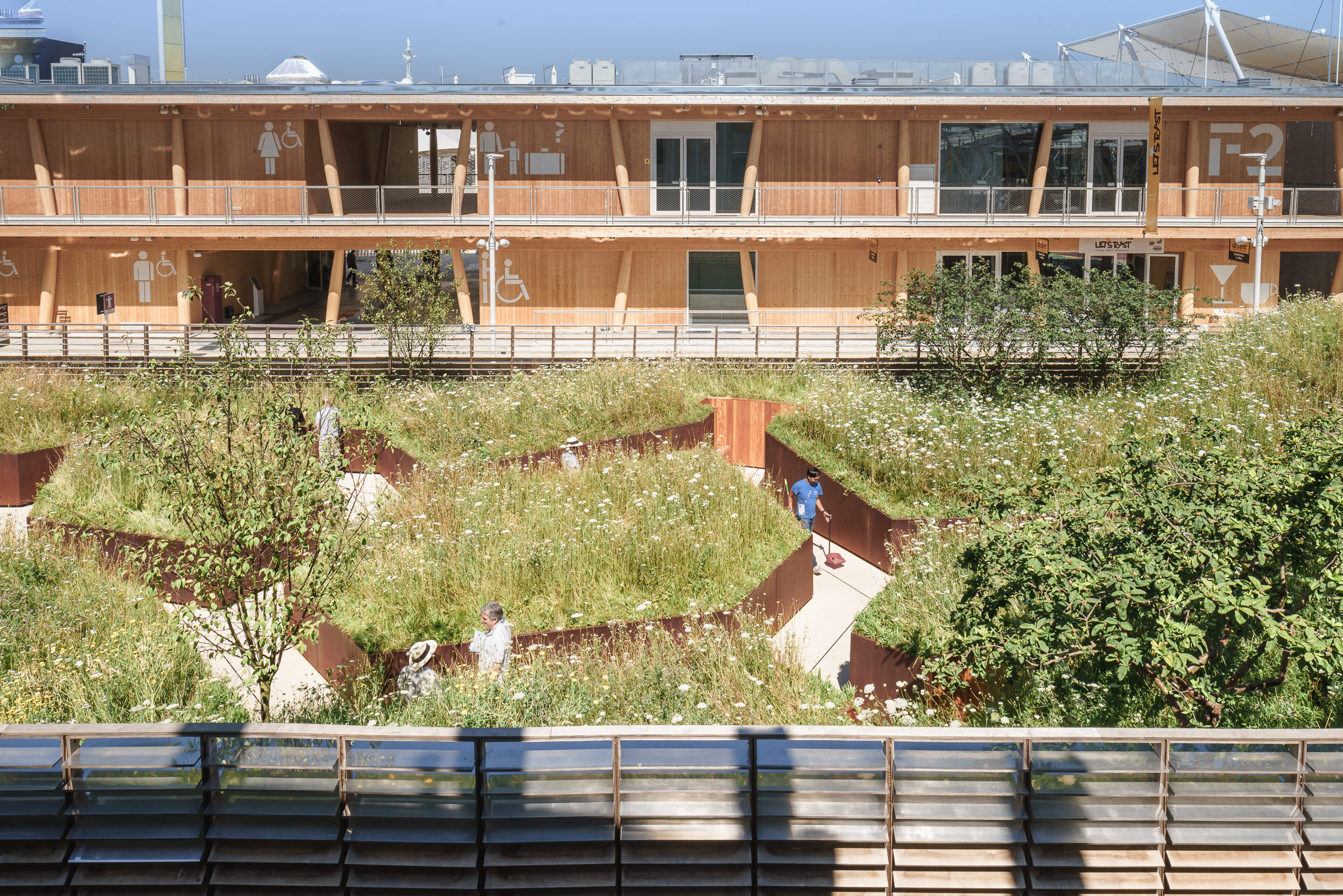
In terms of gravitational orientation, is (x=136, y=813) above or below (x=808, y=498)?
above

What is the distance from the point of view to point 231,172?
2855 centimetres

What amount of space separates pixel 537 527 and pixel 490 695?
5.19 meters

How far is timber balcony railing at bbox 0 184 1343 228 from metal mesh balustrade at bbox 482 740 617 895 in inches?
895

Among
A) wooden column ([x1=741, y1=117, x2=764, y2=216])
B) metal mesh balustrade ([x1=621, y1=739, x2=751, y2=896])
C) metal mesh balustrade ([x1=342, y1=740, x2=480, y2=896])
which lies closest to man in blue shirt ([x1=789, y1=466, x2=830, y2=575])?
metal mesh balustrade ([x1=621, y1=739, x2=751, y2=896])

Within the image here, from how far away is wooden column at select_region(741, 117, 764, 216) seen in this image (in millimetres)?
27734

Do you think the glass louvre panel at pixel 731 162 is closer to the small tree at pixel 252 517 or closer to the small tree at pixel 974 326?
the small tree at pixel 974 326

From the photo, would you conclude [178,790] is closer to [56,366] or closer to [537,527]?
[537,527]

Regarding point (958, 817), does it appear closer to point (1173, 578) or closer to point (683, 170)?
point (1173, 578)

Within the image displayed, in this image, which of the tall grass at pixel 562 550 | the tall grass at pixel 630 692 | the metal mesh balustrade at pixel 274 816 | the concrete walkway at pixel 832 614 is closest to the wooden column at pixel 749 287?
the concrete walkway at pixel 832 614

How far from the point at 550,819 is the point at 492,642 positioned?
4130 mm

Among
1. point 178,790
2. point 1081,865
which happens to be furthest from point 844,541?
point 178,790

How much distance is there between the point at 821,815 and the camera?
5766 mm

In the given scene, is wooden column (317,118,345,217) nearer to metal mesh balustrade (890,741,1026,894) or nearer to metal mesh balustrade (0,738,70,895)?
metal mesh balustrade (0,738,70,895)

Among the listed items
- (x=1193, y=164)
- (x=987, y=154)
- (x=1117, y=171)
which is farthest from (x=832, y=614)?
(x=1193, y=164)
